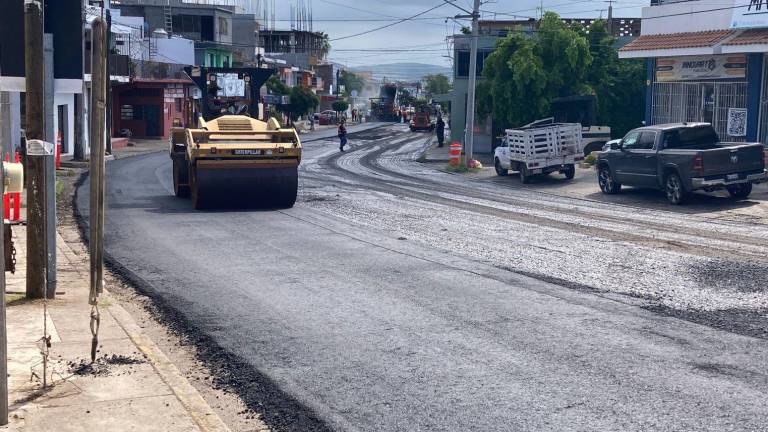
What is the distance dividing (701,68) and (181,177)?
20014 mm

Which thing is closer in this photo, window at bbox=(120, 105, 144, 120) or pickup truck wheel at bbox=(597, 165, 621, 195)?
pickup truck wheel at bbox=(597, 165, 621, 195)

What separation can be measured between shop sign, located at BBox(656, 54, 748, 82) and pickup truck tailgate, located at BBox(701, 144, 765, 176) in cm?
1073

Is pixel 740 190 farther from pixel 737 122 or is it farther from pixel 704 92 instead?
pixel 704 92

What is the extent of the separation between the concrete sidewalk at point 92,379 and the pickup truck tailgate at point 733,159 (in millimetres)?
15597

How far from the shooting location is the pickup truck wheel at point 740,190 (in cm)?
2362

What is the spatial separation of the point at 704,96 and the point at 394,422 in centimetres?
3081

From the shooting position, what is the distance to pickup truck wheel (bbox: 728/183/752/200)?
2362 centimetres

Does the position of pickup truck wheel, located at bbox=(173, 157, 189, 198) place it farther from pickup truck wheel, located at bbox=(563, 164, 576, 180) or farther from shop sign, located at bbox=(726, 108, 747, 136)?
shop sign, located at bbox=(726, 108, 747, 136)

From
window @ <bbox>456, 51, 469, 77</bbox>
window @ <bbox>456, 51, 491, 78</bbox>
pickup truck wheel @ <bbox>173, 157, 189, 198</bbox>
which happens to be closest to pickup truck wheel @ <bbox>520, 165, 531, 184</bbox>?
pickup truck wheel @ <bbox>173, 157, 189, 198</bbox>

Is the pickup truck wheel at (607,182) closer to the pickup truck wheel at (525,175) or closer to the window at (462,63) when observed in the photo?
the pickup truck wheel at (525,175)

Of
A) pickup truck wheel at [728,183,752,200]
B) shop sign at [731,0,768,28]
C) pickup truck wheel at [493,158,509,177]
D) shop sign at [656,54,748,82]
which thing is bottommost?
pickup truck wheel at [493,158,509,177]

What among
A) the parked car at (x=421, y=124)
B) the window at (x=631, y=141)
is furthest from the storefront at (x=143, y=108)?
the window at (x=631, y=141)

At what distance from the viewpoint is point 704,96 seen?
35.2m

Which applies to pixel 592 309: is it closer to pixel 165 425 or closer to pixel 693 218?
pixel 165 425
